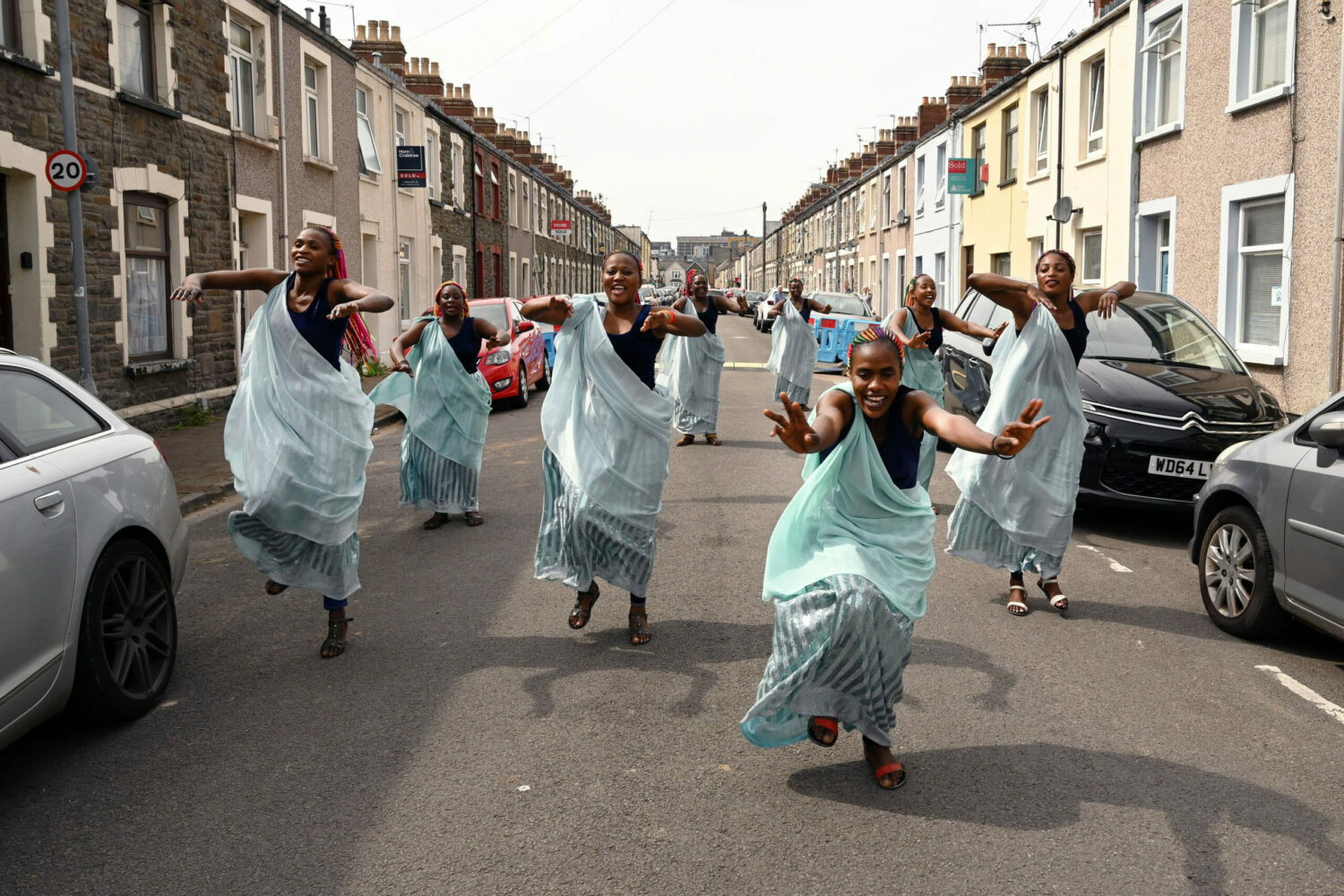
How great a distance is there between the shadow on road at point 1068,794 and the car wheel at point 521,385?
556 inches

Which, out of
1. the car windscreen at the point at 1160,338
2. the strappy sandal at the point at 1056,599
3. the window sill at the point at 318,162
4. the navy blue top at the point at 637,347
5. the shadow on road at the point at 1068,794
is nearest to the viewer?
the shadow on road at the point at 1068,794

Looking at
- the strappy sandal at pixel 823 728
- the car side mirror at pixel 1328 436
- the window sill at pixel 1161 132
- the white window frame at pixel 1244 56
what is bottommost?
the strappy sandal at pixel 823 728

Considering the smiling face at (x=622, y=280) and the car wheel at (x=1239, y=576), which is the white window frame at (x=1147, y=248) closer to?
the car wheel at (x=1239, y=576)

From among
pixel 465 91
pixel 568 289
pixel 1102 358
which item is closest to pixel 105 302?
pixel 1102 358

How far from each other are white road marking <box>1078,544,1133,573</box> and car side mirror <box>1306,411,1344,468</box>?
211 centimetres

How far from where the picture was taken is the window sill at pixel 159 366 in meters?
14.0

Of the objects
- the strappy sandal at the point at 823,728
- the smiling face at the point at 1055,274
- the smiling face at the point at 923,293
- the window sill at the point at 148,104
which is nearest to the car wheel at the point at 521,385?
the window sill at the point at 148,104

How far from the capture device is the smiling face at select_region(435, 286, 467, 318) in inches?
361

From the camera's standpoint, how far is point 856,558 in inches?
153

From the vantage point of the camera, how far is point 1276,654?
553cm

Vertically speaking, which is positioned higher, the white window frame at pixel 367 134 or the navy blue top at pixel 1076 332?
the white window frame at pixel 367 134

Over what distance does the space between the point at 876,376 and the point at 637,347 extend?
6.91 feet

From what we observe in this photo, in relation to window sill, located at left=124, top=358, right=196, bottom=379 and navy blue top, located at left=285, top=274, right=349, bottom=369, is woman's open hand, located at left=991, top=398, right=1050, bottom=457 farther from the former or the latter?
window sill, located at left=124, top=358, right=196, bottom=379

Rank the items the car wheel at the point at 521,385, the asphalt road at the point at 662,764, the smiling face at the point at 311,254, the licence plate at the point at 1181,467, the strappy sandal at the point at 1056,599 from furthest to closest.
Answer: the car wheel at the point at 521,385 → the licence plate at the point at 1181,467 → the strappy sandal at the point at 1056,599 → the smiling face at the point at 311,254 → the asphalt road at the point at 662,764
